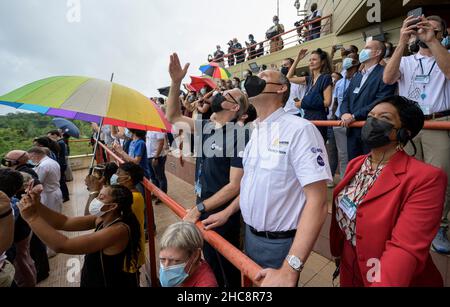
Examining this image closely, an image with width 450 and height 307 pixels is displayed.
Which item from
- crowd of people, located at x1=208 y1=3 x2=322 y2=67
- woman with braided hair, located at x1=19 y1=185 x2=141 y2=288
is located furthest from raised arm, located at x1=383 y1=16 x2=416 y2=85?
crowd of people, located at x1=208 y1=3 x2=322 y2=67

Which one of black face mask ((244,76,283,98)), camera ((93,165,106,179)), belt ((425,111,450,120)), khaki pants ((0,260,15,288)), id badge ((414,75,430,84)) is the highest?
id badge ((414,75,430,84))

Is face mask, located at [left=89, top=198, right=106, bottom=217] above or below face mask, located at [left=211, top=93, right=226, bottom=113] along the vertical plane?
below

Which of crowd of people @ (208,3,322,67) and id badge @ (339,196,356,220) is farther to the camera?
crowd of people @ (208,3,322,67)

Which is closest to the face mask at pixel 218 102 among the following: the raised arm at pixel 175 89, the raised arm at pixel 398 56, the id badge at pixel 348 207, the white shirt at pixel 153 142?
the raised arm at pixel 175 89

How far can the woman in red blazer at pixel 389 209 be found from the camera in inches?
45.6

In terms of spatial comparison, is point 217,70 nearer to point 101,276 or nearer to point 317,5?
point 101,276

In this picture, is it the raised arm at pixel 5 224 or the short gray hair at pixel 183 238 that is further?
the raised arm at pixel 5 224

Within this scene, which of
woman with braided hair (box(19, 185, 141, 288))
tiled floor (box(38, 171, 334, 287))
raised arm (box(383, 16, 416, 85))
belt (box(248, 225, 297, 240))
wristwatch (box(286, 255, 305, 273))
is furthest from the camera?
tiled floor (box(38, 171, 334, 287))

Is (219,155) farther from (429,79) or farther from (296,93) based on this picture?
(296,93)

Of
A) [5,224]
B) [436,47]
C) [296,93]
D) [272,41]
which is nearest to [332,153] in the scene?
[296,93]

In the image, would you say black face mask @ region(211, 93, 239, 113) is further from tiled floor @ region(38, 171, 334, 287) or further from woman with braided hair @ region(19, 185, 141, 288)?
tiled floor @ region(38, 171, 334, 287)

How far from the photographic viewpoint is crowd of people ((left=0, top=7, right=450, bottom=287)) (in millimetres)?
1209

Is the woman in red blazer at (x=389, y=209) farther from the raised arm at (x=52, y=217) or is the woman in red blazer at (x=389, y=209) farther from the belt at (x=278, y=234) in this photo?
the raised arm at (x=52, y=217)

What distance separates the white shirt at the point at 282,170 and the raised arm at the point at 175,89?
1049mm
